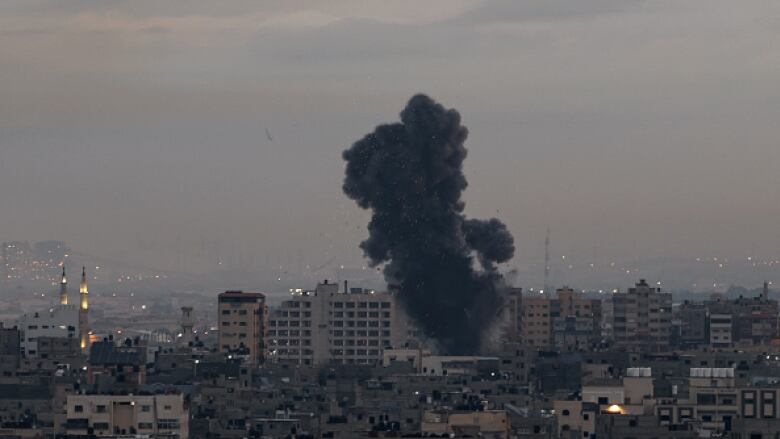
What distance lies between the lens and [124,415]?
131m

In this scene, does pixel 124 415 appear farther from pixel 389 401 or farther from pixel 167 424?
pixel 389 401

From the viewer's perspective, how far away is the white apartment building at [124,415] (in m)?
129

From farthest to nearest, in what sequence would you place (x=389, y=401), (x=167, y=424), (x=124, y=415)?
(x=389, y=401) < (x=167, y=424) < (x=124, y=415)

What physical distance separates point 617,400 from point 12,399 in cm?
3786

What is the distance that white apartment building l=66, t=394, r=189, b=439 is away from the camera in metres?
129

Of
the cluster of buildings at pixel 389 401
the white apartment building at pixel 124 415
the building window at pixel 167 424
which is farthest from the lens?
the building window at pixel 167 424

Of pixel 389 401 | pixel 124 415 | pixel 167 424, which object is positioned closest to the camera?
pixel 124 415

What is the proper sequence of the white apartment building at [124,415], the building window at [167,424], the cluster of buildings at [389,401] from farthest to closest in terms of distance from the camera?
the building window at [167,424] < the cluster of buildings at [389,401] < the white apartment building at [124,415]

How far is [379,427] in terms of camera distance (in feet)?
410

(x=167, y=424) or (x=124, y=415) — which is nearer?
(x=124, y=415)

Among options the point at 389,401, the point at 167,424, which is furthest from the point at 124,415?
the point at 389,401

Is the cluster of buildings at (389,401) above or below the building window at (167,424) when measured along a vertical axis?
above

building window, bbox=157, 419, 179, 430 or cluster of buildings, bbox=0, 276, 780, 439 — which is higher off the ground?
cluster of buildings, bbox=0, 276, 780, 439

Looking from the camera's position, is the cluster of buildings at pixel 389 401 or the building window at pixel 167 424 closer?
the cluster of buildings at pixel 389 401
